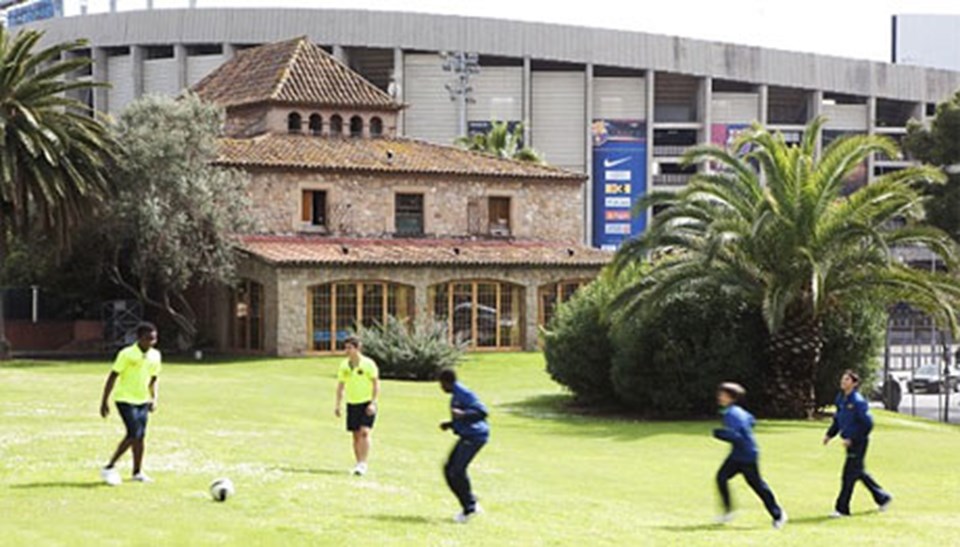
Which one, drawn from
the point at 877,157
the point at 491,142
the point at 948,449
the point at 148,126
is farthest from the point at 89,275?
the point at 877,157

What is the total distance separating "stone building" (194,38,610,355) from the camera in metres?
48.2

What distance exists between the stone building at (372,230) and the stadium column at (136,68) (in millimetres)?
43574

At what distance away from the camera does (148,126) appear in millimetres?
46812

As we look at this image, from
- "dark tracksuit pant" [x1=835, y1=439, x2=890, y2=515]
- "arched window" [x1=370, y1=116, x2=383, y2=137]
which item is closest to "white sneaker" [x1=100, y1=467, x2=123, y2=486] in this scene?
"dark tracksuit pant" [x1=835, y1=439, x2=890, y2=515]

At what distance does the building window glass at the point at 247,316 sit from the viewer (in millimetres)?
48781

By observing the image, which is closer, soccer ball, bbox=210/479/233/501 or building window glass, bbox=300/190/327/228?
soccer ball, bbox=210/479/233/501

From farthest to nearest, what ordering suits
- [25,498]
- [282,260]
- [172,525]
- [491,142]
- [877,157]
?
[877,157], [491,142], [282,260], [25,498], [172,525]

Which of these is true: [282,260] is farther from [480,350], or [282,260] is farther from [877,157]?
[877,157]

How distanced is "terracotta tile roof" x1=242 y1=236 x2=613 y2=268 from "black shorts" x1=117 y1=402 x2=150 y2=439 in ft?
97.6

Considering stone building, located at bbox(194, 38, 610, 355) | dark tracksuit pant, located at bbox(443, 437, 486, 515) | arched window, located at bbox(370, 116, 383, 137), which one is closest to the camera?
dark tracksuit pant, located at bbox(443, 437, 486, 515)

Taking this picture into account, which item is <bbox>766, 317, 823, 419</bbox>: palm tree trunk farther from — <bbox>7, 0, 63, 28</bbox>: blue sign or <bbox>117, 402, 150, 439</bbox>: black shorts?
<bbox>7, 0, 63, 28</bbox>: blue sign

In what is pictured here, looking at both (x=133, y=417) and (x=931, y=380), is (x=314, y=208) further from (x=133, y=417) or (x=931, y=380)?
(x=133, y=417)

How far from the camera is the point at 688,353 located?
33062mm

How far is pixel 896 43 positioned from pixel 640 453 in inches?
4237
